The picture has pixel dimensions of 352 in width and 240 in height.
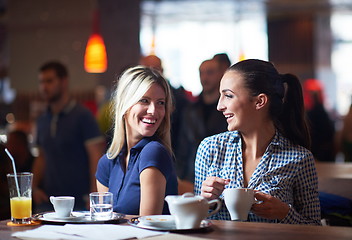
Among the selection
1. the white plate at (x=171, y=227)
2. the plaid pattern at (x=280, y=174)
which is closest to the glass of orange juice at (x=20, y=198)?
the white plate at (x=171, y=227)

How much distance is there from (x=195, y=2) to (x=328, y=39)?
4.38 m

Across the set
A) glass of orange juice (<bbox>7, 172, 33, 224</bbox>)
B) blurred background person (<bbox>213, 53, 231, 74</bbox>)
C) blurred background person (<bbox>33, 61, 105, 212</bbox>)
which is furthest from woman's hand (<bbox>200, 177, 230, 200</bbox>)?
blurred background person (<bbox>33, 61, 105, 212</bbox>)

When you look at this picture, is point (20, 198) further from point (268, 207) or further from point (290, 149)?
point (290, 149)

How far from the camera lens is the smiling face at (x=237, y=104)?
2.38 metres

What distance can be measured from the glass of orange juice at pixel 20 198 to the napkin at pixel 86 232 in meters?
0.14

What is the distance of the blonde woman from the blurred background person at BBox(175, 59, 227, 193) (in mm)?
1406

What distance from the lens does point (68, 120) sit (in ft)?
15.6

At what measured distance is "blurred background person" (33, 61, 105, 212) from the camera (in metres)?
4.73

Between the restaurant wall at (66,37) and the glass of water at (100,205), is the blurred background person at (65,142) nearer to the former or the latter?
the glass of water at (100,205)

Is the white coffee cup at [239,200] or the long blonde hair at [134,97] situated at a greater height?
the long blonde hair at [134,97]

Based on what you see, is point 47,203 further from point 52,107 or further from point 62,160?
point 52,107

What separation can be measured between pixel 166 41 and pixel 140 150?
44.0ft

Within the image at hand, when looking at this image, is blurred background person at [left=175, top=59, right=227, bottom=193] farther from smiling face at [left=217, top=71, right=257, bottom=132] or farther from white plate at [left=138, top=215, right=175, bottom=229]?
white plate at [left=138, top=215, right=175, bottom=229]

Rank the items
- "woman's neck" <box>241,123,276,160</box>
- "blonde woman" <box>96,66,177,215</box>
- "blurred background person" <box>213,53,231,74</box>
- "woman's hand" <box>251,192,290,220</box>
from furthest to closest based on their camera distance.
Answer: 1. "blurred background person" <box>213,53,231,74</box>
2. "woman's neck" <box>241,123,276,160</box>
3. "blonde woman" <box>96,66,177,215</box>
4. "woman's hand" <box>251,192,290,220</box>
